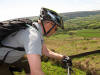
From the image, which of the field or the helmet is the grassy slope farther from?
the helmet

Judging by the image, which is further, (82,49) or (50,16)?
(82,49)

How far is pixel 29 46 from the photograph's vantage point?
2537 millimetres

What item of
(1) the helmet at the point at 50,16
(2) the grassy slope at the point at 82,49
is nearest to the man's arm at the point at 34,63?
(1) the helmet at the point at 50,16

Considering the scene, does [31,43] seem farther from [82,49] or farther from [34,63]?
[82,49]

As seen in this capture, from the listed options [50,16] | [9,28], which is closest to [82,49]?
[50,16]

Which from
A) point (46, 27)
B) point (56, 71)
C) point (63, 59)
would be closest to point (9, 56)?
point (46, 27)

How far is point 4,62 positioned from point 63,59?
6.42 ft

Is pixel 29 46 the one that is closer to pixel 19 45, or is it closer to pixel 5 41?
pixel 19 45

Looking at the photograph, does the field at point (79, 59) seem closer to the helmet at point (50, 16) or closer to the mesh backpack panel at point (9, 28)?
the helmet at point (50, 16)

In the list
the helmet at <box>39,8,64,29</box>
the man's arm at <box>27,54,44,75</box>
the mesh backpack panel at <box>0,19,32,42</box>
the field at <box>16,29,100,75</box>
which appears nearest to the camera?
the man's arm at <box>27,54,44,75</box>

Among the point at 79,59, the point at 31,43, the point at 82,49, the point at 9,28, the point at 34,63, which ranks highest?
the point at 9,28

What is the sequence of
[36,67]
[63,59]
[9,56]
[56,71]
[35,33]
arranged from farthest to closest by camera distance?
[56,71] → [63,59] → [9,56] → [35,33] → [36,67]

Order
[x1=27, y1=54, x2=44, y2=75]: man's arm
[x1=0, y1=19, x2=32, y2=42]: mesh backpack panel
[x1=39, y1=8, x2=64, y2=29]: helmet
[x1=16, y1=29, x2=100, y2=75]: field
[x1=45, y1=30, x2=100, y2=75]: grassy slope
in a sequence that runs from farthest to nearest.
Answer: [x1=45, y1=30, x2=100, y2=75]: grassy slope < [x1=16, y1=29, x2=100, y2=75]: field < [x1=39, y1=8, x2=64, y2=29]: helmet < [x1=0, y1=19, x2=32, y2=42]: mesh backpack panel < [x1=27, y1=54, x2=44, y2=75]: man's arm

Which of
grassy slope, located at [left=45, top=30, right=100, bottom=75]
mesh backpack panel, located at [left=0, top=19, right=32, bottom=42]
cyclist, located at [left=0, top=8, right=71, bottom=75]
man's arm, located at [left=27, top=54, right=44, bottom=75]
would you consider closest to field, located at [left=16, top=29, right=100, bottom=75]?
grassy slope, located at [left=45, top=30, right=100, bottom=75]
